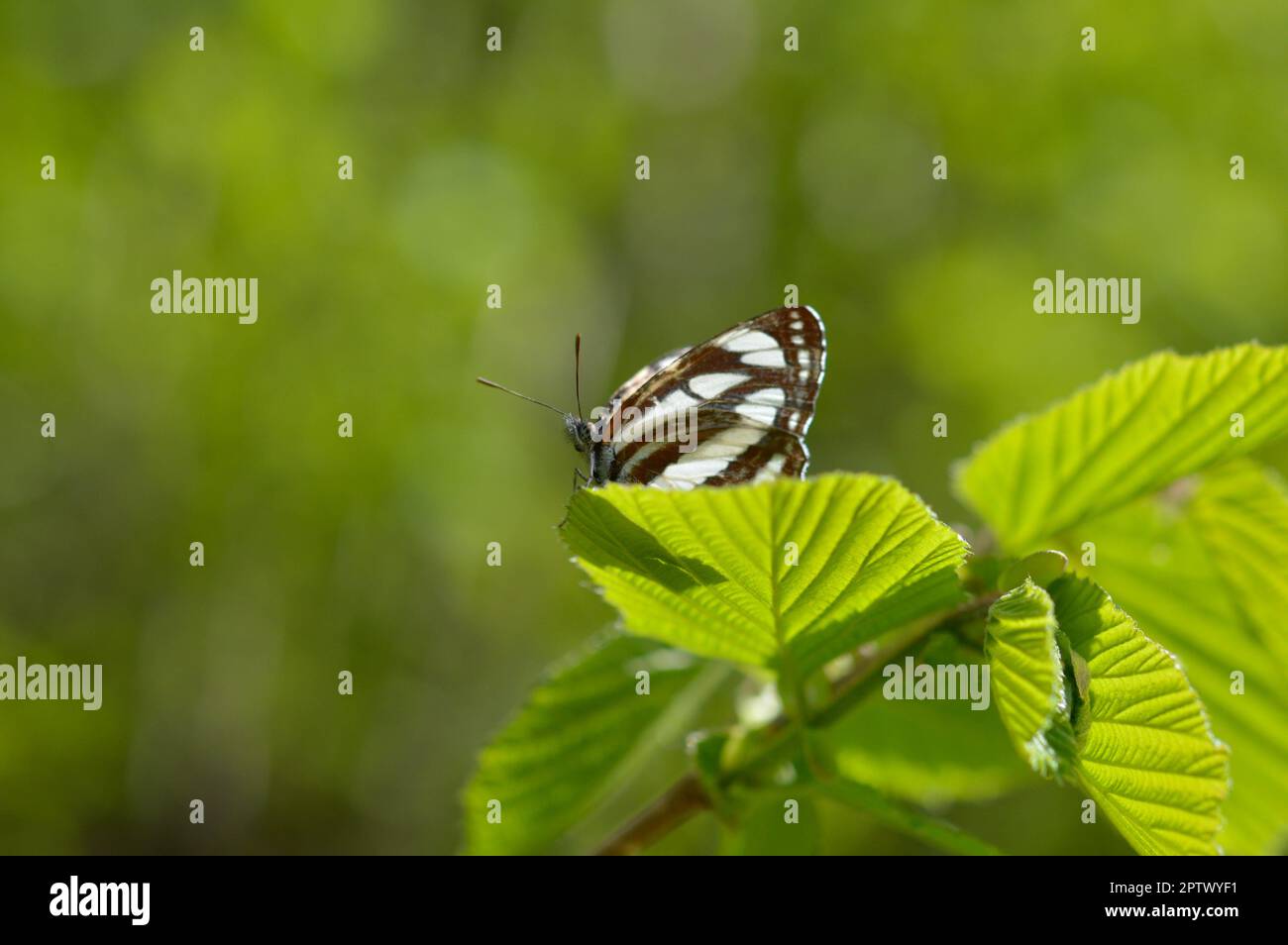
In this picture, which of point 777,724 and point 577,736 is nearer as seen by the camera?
point 777,724

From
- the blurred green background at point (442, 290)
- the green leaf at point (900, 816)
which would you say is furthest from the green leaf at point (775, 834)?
the blurred green background at point (442, 290)

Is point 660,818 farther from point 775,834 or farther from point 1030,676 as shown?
point 1030,676

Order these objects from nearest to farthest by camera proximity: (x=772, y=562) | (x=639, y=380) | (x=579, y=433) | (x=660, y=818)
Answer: (x=772, y=562), (x=660, y=818), (x=639, y=380), (x=579, y=433)

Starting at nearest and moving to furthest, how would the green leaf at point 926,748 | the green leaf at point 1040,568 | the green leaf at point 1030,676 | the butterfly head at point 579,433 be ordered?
the green leaf at point 1030,676
the green leaf at point 1040,568
the green leaf at point 926,748
the butterfly head at point 579,433

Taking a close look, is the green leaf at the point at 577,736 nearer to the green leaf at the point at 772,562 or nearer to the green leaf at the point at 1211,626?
the green leaf at the point at 772,562

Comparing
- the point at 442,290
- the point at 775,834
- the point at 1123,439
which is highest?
the point at 442,290

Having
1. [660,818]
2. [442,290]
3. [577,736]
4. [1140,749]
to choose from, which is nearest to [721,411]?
[577,736]

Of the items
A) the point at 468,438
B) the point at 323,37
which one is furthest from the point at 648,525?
the point at 323,37

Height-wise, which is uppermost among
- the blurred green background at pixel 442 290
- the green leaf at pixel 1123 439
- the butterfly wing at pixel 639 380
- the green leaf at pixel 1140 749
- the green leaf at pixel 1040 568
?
the blurred green background at pixel 442 290
